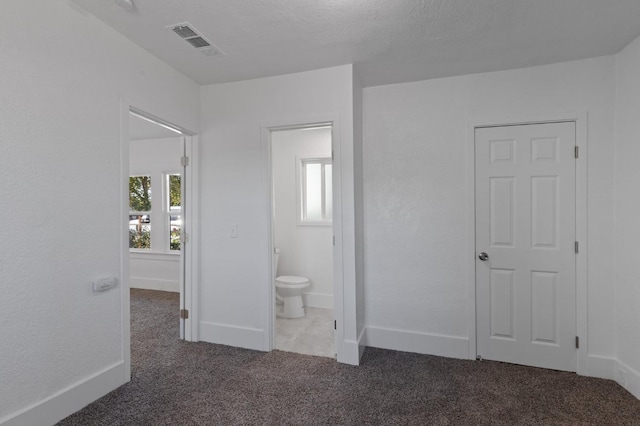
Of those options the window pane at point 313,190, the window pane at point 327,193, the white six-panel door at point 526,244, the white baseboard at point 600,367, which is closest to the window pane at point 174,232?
the window pane at point 313,190

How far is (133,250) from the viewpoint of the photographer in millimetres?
5207

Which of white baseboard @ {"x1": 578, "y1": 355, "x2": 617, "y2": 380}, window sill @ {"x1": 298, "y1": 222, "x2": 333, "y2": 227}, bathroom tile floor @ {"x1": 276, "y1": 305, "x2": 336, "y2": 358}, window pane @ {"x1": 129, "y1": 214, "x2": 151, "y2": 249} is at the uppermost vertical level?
window sill @ {"x1": 298, "y1": 222, "x2": 333, "y2": 227}

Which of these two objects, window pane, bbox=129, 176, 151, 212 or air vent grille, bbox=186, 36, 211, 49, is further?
window pane, bbox=129, 176, 151, 212

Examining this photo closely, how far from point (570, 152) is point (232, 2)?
271cm

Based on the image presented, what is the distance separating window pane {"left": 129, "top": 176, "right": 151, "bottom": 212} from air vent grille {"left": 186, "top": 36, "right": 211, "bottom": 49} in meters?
3.62

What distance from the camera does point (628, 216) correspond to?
2252 mm

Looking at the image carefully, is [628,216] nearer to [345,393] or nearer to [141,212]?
[345,393]

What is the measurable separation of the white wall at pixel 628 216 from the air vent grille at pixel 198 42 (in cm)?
304

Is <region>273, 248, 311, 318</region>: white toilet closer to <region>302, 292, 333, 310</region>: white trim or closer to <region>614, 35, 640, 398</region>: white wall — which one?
<region>302, 292, 333, 310</region>: white trim

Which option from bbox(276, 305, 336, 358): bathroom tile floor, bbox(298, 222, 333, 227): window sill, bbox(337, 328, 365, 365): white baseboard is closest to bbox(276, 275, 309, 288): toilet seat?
bbox(276, 305, 336, 358): bathroom tile floor

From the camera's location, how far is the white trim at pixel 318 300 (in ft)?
13.4

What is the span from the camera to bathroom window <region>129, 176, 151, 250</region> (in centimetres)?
522

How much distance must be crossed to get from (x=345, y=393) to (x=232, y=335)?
1.27 metres

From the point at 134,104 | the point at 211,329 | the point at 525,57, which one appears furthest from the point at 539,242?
the point at 134,104
